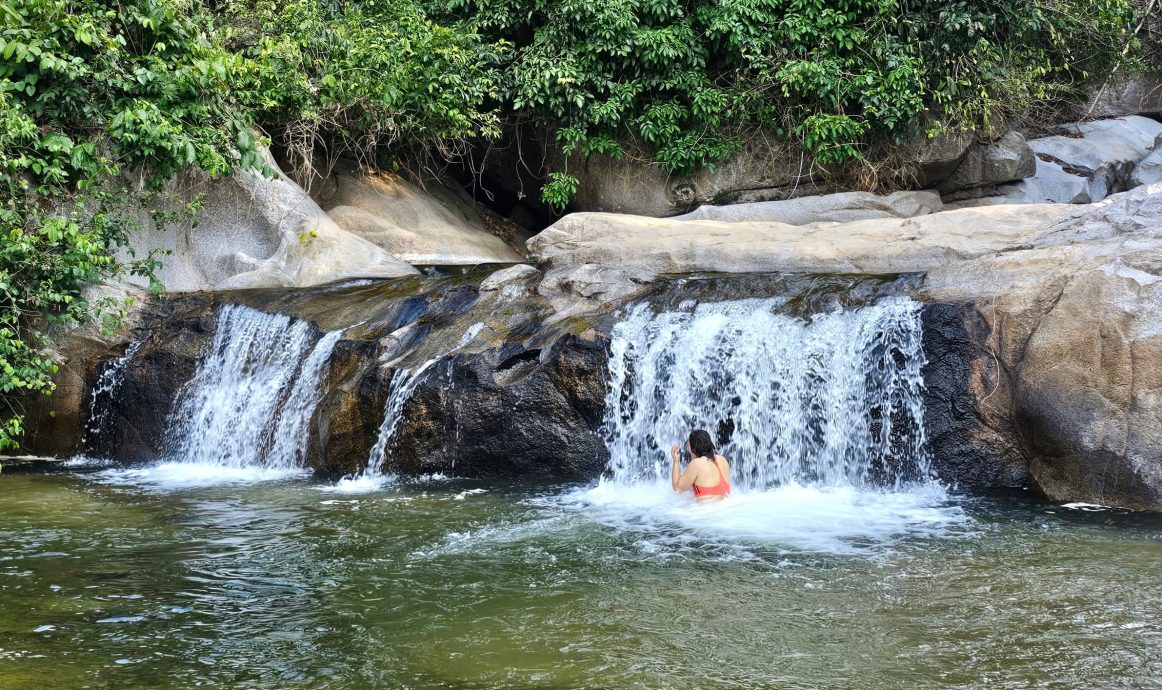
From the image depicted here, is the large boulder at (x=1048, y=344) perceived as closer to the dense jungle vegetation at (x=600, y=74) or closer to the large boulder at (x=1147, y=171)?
the dense jungle vegetation at (x=600, y=74)

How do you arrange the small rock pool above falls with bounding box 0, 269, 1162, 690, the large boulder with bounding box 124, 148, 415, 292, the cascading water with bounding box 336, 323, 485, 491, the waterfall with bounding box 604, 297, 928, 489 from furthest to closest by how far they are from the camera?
the large boulder with bounding box 124, 148, 415, 292 → the cascading water with bounding box 336, 323, 485, 491 → the waterfall with bounding box 604, 297, 928, 489 → the small rock pool above falls with bounding box 0, 269, 1162, 690

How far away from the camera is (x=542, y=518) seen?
8523mm

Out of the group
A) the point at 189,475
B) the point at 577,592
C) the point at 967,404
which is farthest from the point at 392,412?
the point at 967,404

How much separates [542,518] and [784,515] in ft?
6.33

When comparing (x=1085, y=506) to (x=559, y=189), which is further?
(x=559, y=189)

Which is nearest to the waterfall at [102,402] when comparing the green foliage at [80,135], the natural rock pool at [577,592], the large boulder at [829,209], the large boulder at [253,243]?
the green foliage at [80,135]

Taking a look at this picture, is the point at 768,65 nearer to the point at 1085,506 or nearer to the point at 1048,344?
the point at 1048,344

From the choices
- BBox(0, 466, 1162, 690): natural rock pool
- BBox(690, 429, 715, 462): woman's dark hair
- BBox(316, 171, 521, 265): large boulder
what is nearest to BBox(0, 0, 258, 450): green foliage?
BBox(0, 466, 1162, 690): natural rock pool

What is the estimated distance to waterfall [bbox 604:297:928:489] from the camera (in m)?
9.80

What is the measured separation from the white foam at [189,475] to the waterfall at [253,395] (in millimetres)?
164

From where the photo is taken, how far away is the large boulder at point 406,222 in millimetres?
15828

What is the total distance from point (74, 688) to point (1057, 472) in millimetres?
7561

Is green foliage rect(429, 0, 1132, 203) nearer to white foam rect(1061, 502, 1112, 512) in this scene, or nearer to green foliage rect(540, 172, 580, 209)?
green foliage rect(540, 172, 580, 209)

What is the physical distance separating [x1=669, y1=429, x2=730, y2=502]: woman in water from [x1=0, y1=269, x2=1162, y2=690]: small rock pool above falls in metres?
0.15
